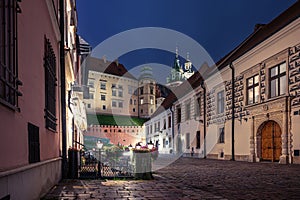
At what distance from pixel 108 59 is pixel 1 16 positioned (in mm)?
80161

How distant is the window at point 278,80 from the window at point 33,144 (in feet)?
45.6

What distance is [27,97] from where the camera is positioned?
16.1 ft

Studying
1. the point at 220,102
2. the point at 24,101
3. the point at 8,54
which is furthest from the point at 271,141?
the point at 8,54

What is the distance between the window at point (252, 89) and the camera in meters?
19.1

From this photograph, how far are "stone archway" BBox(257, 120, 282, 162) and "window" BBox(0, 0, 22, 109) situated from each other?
1564 centimetres

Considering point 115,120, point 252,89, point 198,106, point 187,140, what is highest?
point 252,89

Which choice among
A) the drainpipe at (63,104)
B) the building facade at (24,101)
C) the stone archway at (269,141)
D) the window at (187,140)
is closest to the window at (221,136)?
the stone archway at (269,141)

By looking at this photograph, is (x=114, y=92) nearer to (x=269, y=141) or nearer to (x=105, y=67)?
(x=105, y=67)

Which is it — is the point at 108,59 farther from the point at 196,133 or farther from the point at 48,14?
the point at 48,14

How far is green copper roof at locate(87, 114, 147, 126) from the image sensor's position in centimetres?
6588

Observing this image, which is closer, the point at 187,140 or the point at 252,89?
the point at 252,89

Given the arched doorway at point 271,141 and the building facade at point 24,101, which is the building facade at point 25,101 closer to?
the building facade at point 24,101

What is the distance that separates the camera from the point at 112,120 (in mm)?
71938

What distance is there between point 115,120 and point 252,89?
179 feet
